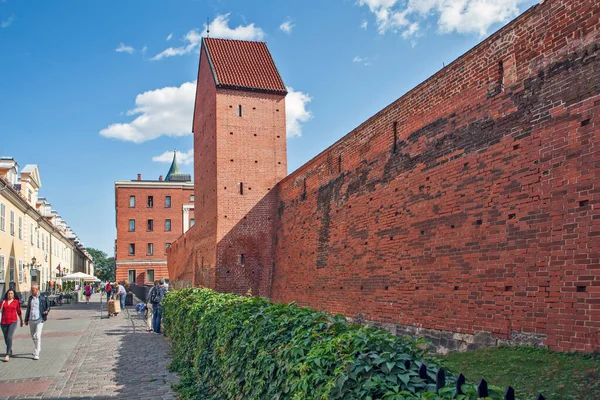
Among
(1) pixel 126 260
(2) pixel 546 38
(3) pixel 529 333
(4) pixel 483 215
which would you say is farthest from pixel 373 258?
(1) pixel 126 260

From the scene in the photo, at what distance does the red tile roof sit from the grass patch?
18.4 metres

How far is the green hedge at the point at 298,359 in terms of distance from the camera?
2.85m

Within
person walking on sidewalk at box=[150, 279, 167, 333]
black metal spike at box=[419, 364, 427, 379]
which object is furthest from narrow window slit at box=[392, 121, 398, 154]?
black metal spike at box=[419, 364, 427, 379]

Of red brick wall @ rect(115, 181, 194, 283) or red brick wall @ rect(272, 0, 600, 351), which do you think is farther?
red brick wall @ rect(115, 181, 194, 283)

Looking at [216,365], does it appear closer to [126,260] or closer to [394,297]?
[394,297]

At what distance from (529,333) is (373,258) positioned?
559cm

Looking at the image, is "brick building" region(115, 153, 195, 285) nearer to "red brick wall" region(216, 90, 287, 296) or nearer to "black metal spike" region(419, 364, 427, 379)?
"red brick wall" region(216, 90, 287, 296)

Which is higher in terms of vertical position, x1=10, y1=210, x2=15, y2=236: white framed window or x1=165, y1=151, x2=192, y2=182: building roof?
x1=165, y1=151, x2=192, y2=182: building roof

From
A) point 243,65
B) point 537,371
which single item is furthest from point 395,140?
point 243,65

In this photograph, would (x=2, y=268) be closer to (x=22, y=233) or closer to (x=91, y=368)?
(x=22, y=233)

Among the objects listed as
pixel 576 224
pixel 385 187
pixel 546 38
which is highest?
pixel 546 38

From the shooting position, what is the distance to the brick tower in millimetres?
22234

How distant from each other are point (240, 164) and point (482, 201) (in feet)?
50.1

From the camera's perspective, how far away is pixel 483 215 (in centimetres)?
878
